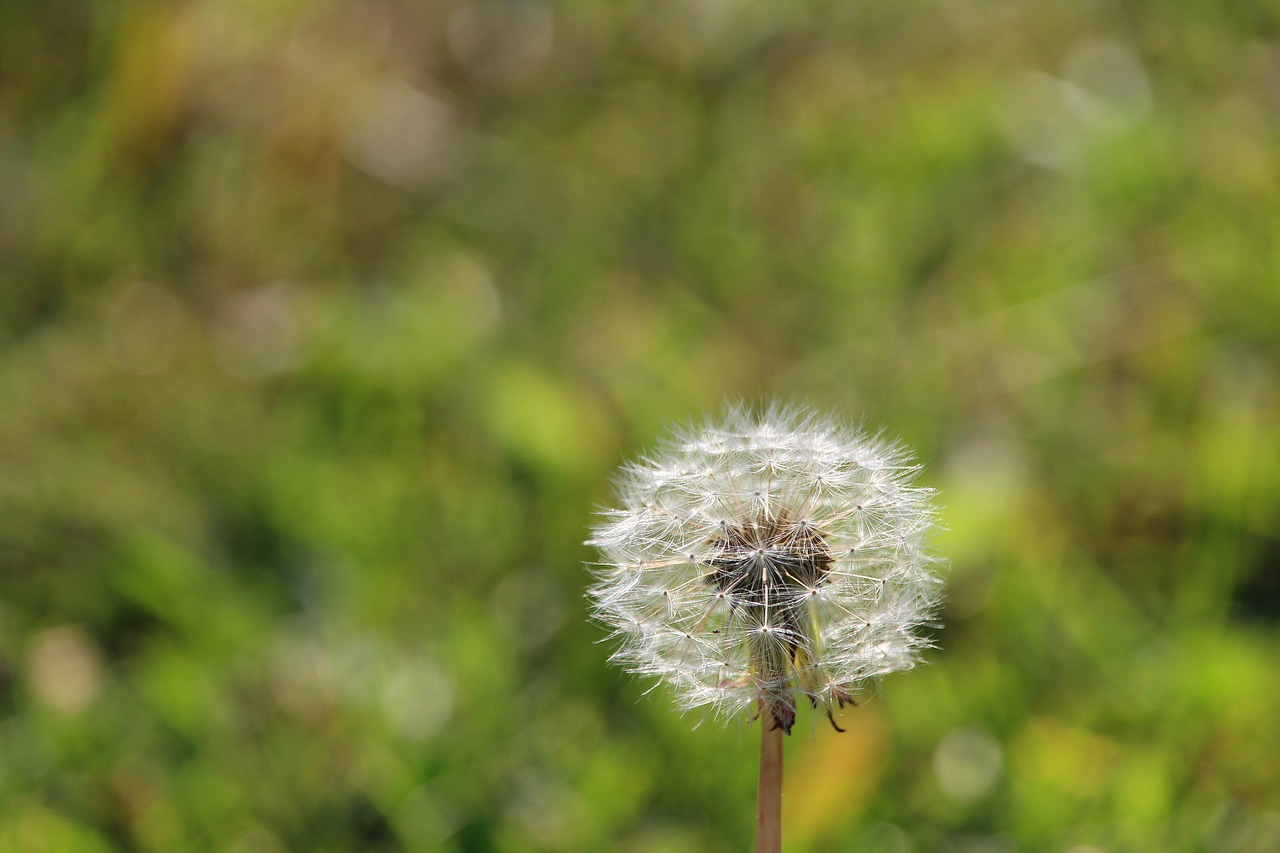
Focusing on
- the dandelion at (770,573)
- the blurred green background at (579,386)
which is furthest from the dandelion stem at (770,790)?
the blurred green background at (579,386)

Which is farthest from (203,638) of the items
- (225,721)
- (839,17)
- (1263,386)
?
(839,17)

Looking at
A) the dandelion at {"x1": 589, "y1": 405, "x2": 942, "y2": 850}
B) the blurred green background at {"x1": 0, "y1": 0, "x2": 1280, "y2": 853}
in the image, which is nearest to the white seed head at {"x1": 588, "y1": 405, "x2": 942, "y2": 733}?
the dandelion at {"x1": 589, "y1": 405, "x2": 942, "y2": 850}

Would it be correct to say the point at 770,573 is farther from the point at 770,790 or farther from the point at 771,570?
the point at 770,790

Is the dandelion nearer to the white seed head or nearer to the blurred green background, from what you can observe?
the white seed head

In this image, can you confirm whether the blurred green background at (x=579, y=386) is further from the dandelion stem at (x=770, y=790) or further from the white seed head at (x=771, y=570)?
the dandelion stem at (x=770, y=790)

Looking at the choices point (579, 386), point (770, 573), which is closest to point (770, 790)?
point (770, 573)
